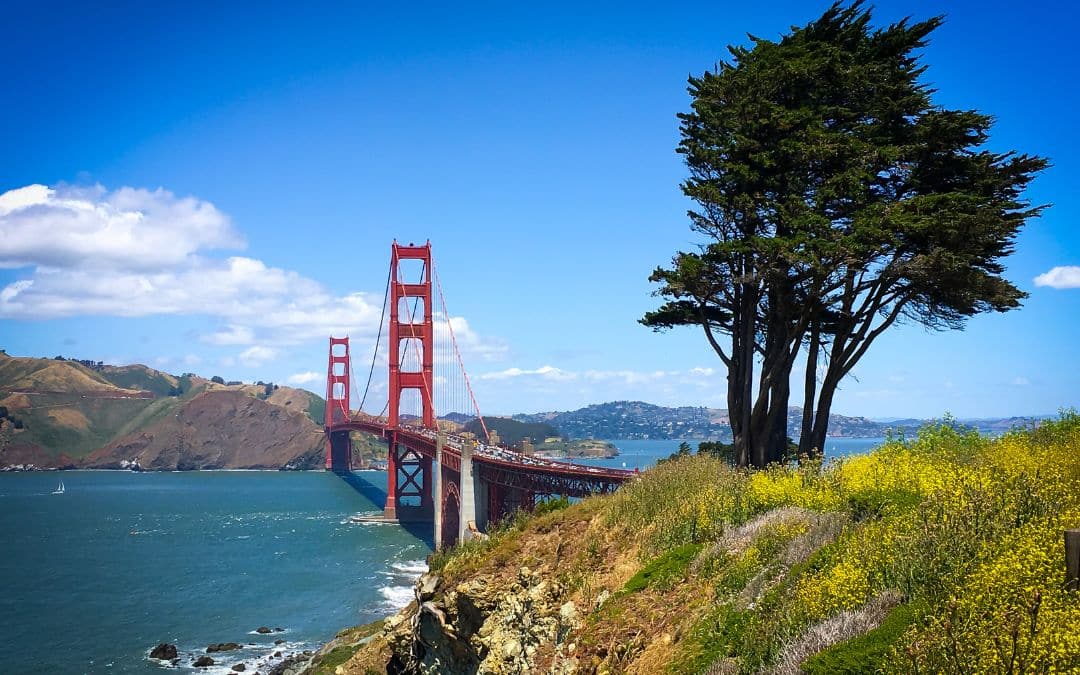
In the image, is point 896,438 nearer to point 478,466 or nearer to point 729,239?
point 729,239

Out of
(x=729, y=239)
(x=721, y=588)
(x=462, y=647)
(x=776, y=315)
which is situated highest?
(x=729, y=239)

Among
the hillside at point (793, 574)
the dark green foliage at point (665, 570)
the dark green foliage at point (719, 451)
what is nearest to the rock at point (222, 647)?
the hillside at point (793, 574)

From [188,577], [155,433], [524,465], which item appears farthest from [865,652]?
[155,433]

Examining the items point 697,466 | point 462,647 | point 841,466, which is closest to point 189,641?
point 462,647

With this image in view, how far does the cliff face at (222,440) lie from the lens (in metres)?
172

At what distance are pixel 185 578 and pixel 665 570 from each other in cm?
5174

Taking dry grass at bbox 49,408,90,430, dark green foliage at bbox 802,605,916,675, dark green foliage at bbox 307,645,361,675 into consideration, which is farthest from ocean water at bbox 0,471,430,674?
dry grass at bbox 49,408,90,430

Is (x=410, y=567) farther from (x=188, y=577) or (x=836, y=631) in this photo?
(x=836, y=631)

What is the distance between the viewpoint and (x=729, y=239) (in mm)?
20250

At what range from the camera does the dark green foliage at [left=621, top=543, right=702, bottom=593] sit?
1209 cm

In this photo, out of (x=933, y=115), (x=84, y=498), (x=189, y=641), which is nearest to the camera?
(x=933, y=115)

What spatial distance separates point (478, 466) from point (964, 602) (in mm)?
48156

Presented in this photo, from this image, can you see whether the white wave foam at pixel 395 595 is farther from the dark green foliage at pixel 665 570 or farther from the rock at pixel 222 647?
the dark green foliage at pixel 665 570

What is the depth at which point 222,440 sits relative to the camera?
591 feet
